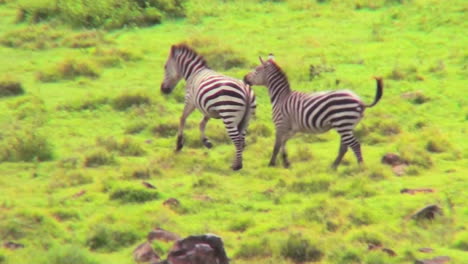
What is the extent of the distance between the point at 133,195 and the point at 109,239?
1448 millimetres

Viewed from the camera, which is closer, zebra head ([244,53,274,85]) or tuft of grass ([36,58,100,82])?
zebra head ([244,53,274,85])

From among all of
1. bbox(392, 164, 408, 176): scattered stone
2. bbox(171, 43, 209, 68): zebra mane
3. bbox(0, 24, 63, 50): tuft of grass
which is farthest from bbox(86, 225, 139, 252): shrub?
bbox(0, 24, 63, 50): tuft of grass

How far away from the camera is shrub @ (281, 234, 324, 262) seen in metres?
10.2

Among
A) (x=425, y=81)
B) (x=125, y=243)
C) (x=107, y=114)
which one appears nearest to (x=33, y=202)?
(x=125, y=243)

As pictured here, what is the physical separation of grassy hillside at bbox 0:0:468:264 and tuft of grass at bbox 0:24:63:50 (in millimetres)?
48

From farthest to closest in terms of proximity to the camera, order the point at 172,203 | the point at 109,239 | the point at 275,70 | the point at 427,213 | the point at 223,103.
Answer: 1. the point at 275,70
2. the point at 223,103
3. the point at 172,203
4. the point at 427,213
5. the point at 109,239

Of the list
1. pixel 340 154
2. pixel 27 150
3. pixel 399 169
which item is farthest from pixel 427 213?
pixel 27 150

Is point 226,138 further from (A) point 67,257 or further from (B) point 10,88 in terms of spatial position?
(A) point 67,257

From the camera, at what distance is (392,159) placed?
13.4m

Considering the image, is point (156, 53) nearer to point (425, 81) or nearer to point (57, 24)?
point (57, 24)

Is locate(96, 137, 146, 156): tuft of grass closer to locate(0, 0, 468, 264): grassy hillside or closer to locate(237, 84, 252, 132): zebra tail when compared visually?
locate(0, 0, 468, 264): grassy hillside

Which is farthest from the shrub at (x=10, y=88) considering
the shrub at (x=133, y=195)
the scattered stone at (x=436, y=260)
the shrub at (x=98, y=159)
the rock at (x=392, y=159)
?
the scattered stone at (x=436, y=260)

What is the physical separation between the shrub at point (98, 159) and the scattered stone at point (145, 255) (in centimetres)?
371

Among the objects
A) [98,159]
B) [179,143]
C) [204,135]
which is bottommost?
[98,159]
